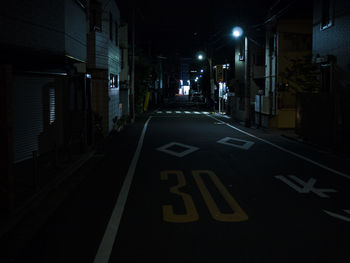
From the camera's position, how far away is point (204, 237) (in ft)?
20.3

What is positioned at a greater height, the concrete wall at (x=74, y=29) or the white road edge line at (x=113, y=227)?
the concrete wall at (x=74, y=29)

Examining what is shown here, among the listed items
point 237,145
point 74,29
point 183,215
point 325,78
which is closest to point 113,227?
point 183,215

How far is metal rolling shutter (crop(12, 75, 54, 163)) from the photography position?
12609mm

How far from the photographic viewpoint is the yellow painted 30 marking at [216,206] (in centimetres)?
717

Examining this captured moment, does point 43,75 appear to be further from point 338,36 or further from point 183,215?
point 338,36

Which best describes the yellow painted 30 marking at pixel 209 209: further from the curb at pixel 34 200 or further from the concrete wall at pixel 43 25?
the concrete wall at pixel 43 25

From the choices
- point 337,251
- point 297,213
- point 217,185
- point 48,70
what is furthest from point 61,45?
point 337,251

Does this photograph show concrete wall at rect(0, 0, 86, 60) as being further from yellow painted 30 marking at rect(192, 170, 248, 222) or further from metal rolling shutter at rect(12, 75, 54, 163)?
yellow painted 30 marking at rect(192, 170, 248, 222)

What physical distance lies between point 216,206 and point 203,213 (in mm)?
558

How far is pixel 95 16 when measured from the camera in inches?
877

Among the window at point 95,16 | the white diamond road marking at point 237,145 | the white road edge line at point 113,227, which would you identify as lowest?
the white road edge line at point 113,227

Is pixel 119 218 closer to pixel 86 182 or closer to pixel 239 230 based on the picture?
pixel 239 230

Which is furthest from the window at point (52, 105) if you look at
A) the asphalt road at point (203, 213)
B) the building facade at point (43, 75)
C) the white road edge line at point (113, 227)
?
the white road edge line at point (113, 227)

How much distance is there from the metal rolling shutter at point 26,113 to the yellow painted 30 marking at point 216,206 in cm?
547
